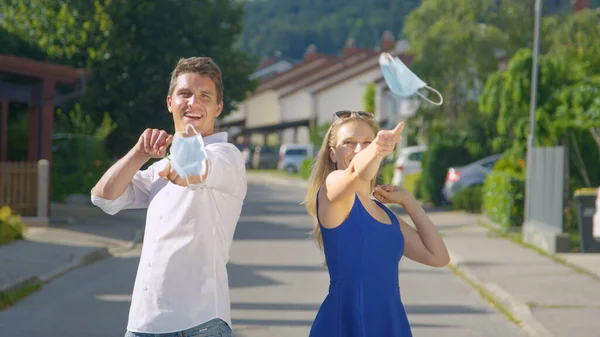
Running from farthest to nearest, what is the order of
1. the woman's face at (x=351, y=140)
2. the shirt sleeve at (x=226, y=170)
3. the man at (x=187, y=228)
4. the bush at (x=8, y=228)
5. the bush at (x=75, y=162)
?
the bush at (x=75, y=162) < the bush at (x=8, y=228) < the woman's face at (x=351, y=140) < the man at (x=187, y=228) < the shirt sleeve at (x=226, y=170)

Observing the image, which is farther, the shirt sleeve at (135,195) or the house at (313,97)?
the house at (313,97)

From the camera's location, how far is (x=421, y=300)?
38.1 ft

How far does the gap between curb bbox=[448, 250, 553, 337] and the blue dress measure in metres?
5.39

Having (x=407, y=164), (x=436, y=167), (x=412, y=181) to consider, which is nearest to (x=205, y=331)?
(x=436, y=167)

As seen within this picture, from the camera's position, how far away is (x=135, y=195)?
13.6 feet

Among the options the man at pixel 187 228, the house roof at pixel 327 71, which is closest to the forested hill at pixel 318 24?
the house roof at pixel 327 71

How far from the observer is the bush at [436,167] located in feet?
96.4

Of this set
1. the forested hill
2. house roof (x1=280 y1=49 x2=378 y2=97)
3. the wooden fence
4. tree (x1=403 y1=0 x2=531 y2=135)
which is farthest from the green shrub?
the forested hill

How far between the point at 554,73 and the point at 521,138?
2.67 m

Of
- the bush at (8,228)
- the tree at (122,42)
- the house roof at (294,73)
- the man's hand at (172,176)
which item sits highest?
the house roof at (294,73)

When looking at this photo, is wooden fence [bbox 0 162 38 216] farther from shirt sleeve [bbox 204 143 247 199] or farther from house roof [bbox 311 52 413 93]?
house roof [bbox 311 52 413 93]

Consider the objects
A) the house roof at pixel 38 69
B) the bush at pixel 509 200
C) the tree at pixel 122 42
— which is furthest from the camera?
the tree at pixel 122 42

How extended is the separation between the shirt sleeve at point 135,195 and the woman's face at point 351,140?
75cm

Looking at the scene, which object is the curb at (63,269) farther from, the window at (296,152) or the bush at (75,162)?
the window at (296,152)
